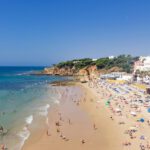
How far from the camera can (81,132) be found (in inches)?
934

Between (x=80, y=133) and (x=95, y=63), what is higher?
(x=95, y=63)

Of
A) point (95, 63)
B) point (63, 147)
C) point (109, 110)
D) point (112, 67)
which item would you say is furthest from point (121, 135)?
point (95, 63)

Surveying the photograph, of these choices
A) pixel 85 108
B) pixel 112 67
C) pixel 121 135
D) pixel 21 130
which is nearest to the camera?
pixel 121 135

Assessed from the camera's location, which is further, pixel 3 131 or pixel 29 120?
pixel 29 120

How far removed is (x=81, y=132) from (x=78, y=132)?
260 mm

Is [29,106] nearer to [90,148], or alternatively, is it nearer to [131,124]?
[131,124]

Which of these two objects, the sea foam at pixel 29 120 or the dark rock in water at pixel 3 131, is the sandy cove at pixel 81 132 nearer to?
the sea foam at pixel 29 120

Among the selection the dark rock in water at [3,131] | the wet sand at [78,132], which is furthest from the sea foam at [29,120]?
the dark rock in water at [3,131]

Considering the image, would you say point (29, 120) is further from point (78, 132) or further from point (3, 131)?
point (78, 132)

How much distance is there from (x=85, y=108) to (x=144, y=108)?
7.55 metres

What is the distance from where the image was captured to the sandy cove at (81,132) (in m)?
20.3

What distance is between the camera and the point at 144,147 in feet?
64.1

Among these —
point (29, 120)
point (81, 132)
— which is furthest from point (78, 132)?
point (29, 120)

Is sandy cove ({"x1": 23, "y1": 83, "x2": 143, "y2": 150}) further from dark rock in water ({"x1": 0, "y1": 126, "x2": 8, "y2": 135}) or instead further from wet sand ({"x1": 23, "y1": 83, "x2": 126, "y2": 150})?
dark rock in water ({"x1": 0, "y1": 126, "x2": 8, "y2": 135})
